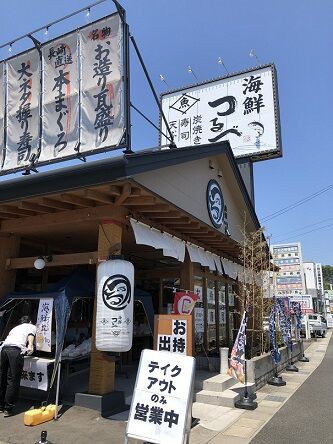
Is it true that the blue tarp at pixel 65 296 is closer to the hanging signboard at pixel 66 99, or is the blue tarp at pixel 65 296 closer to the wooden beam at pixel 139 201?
the wooden beam at pixel 139 201

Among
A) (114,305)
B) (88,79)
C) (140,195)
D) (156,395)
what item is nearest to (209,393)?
(114,305)

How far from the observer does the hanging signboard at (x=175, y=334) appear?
764cm

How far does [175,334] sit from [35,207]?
414 cm

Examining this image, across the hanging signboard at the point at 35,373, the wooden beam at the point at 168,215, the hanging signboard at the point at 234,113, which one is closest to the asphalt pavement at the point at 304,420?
the hanging signboard at the point at 35,373

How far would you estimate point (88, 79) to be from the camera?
27.2ft

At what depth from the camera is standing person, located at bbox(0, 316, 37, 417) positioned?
7078 mm

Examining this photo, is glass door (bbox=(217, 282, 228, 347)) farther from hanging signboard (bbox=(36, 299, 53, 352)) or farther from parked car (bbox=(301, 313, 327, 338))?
parked car (bbox=(301, 313, 327, 338))

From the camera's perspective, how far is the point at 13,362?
711 cm

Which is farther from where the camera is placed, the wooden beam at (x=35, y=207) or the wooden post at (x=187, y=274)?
the wooden post at (x=187, y=274)

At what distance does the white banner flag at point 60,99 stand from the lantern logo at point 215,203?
188 inches

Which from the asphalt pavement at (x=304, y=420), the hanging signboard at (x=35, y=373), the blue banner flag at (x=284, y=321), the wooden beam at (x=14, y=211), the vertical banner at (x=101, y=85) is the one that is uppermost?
the vertical banner at (x=101, y=85)

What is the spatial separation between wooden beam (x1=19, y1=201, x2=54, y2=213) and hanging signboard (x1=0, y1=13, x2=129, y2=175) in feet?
3.34

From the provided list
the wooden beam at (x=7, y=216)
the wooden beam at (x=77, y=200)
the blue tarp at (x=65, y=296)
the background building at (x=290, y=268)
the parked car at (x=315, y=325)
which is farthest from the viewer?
the background building at (x=290, y=268)

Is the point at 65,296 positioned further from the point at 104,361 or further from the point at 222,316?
the point at 222,316
